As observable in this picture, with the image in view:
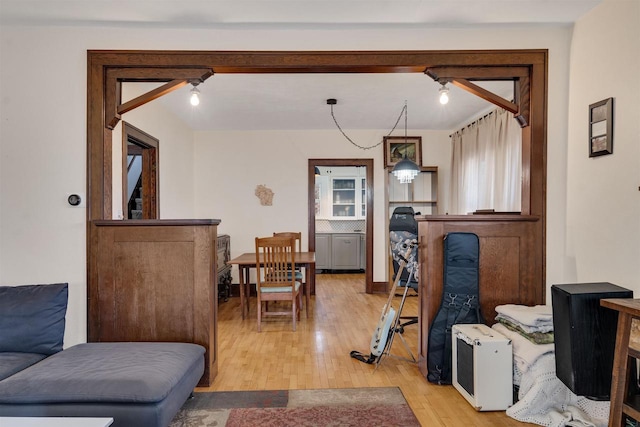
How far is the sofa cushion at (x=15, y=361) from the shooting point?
202 cm

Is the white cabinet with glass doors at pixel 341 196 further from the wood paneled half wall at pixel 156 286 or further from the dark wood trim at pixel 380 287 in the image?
the wood paneled half wall at pixel 156 286

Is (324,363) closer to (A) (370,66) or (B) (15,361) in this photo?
(B) (15,361)

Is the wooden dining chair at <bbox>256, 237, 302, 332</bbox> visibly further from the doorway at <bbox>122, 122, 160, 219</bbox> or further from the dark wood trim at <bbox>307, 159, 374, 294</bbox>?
the dark wood trim at <bbox>307, 159, 374, 294</bbox>

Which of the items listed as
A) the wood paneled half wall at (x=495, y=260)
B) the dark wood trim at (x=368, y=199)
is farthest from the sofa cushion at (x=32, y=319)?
the dark wood trim at (x=368, y=199)

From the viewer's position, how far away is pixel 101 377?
1898mm

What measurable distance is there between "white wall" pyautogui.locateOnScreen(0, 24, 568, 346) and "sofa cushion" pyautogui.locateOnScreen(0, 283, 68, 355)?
0.37 metres

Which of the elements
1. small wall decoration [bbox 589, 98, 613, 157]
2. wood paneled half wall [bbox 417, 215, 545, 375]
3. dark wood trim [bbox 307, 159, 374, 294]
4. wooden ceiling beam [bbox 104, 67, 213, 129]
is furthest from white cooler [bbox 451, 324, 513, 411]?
dark wood trim [bbox 307, 159, 374, 294]

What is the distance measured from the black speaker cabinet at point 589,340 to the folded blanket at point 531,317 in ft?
Answer: 1.09

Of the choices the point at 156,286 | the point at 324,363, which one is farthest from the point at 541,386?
the point at 156,286

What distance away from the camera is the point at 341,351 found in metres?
3.39

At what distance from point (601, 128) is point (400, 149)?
365 cm

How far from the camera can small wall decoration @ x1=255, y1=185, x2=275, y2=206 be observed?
6.00m

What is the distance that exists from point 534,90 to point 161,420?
3.17 m

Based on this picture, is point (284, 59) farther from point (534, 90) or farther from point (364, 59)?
point (534, 90)
